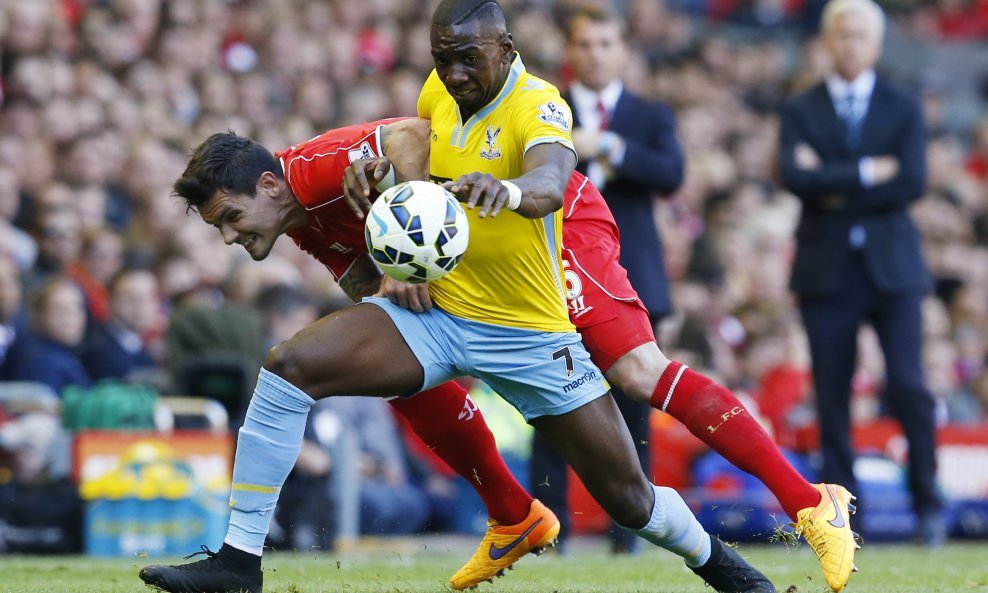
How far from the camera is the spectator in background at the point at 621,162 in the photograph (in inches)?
331

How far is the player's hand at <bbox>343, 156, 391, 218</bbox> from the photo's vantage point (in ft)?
18.4

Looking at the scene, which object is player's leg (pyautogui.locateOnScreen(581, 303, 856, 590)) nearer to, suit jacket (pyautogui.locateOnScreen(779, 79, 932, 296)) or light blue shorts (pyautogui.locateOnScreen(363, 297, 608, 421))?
light blue shorts (pyautogui.locateOnScreen(363, 297, 608, 421))

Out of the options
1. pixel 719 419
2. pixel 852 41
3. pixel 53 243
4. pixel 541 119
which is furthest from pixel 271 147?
pixel 541 119

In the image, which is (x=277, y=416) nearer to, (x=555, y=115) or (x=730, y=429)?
(x=555, y=115)

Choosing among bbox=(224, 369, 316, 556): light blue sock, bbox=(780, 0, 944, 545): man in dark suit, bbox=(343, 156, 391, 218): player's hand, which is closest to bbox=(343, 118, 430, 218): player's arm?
bbox=(343, 156, 391, 218): player's hand

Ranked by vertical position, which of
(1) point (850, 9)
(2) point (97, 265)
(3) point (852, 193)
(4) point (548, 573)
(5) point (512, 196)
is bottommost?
(4) point (548, 573)

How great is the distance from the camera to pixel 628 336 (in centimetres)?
630

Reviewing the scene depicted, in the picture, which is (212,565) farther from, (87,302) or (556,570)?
(87,302)

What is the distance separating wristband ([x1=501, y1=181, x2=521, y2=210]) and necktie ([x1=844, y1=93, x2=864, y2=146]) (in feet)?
17.2

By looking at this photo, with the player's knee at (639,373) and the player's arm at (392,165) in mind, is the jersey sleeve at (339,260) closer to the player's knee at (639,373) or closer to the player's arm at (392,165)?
the player's arm at (392,165)

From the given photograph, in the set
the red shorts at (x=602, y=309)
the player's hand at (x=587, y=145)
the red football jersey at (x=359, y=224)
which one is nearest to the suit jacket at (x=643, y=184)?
the player's hand at (x=587, y=145)

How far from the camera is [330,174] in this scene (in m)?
5.85

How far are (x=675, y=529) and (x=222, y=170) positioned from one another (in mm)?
2182

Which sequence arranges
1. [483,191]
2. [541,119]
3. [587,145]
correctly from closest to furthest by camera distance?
[483,191]
[541,119]
[587,145]
